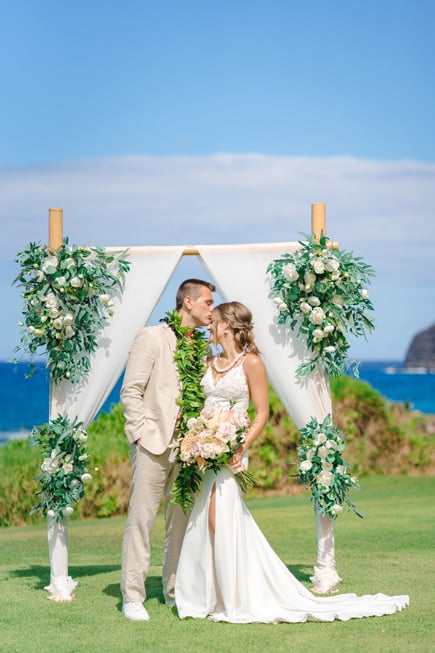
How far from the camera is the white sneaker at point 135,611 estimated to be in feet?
20.1

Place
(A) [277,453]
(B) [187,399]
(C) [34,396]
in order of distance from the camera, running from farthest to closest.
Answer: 1. (C) [34,396]
2. (A) [277,453]
3. (B) [187,399]

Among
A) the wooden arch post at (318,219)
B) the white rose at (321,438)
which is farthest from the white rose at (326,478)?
the wooden arch post at (318,219)

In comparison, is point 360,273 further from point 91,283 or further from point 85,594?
point 85,594

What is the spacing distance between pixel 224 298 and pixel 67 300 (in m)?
1.11

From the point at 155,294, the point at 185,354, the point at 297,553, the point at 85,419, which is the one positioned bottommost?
the point at 297,553

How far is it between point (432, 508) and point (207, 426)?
6.33 m

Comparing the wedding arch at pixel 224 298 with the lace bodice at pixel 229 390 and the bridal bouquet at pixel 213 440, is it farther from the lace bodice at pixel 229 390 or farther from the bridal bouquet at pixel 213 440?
the bridal bouquet at pixel 213 440

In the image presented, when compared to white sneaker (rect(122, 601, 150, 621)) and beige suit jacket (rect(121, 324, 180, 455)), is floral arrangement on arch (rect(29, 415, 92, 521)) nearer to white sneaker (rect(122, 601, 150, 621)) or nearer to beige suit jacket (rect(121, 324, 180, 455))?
beige suit jacket (rect(121, 324, 180, 455))

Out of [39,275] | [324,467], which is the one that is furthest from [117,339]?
[324,467]

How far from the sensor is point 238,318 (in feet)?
20.1

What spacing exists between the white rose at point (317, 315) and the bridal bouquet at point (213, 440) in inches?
41.1

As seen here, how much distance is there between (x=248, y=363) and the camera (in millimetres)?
6125

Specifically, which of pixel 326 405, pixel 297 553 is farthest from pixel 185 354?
pixel 297 553

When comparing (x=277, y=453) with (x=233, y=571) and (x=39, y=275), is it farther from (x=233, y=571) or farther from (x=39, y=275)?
→ (x=233, y=571)
